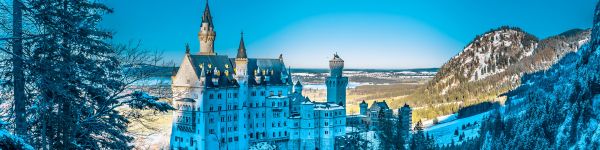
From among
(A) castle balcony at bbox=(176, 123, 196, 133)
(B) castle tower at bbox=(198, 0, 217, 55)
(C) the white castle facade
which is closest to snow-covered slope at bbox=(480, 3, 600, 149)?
(C) the white castle facade

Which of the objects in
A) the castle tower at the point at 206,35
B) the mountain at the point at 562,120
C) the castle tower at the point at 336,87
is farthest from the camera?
the castle tower at the point at 336,87

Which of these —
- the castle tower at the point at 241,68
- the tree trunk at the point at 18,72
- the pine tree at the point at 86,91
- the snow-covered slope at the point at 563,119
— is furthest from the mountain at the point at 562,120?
the tree trunk at the point at 18,72

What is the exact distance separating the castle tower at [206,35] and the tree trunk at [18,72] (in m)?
107

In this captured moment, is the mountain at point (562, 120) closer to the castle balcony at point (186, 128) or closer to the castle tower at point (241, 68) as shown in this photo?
the castle tower at point (241, 68)

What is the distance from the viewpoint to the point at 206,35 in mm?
125938

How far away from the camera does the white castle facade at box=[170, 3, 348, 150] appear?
111188mm

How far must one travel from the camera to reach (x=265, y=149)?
394 ft

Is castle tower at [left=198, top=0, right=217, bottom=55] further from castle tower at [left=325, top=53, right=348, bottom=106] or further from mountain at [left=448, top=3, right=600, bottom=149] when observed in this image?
mountain at [left=448, top=3, right=600, bottom=149]

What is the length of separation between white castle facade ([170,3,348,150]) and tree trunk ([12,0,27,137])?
8943cm

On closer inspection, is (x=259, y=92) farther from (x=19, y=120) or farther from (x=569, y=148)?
(x=19, y=120)

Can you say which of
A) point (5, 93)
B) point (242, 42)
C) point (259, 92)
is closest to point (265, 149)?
point (259, 92)

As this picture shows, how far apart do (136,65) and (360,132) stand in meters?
116

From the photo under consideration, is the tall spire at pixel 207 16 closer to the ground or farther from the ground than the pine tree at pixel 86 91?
farther from the ground

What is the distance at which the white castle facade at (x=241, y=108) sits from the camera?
111188 mm
